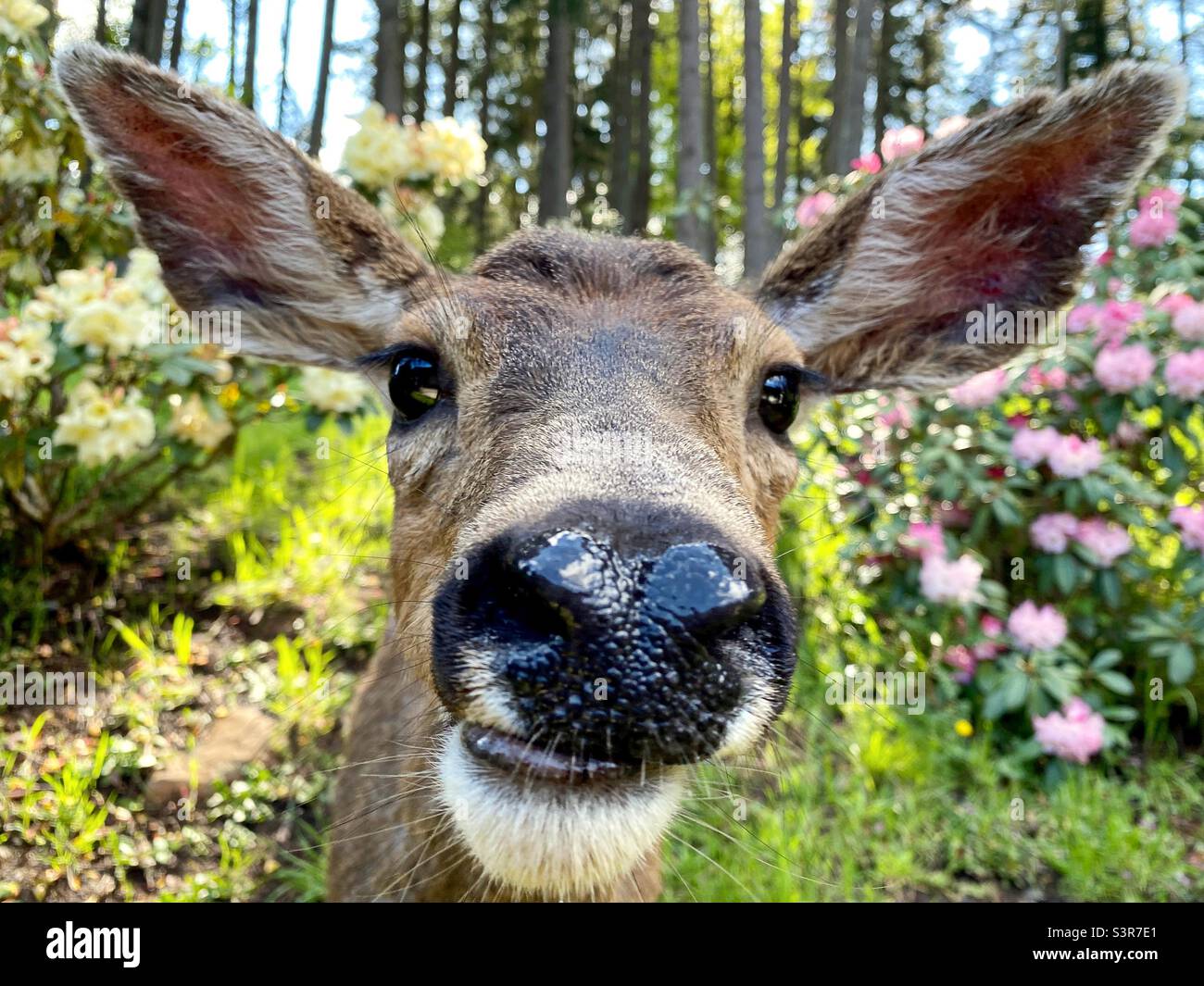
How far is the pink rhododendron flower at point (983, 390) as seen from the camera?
4.50m

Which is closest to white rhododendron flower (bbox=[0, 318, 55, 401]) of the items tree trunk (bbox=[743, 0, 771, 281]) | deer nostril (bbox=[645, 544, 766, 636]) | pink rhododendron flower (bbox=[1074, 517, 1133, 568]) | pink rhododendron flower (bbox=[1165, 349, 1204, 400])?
deer nostril (bbox=[645, 544, 766, 636])

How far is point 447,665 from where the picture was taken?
1747 millimetres

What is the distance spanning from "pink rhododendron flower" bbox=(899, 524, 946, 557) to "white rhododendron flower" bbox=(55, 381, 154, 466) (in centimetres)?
385

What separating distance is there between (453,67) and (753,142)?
13.3 meters

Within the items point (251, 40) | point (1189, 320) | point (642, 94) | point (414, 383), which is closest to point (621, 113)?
point (642, 94)

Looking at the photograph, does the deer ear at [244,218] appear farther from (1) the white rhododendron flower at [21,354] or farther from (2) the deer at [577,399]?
(1) the white rhododendron flower at [21,354]

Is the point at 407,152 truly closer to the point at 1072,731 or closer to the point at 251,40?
the point at 1072,731

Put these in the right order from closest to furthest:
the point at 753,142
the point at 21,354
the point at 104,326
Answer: the point at 21,354 → the point at 104,326 → the point at 753,142

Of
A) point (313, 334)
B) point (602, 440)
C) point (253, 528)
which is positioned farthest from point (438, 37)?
point (602, 440)

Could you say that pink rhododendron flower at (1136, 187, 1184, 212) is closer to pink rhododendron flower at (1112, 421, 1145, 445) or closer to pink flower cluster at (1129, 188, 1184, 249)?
pink flower cluster at (1129, 188, 1184, 249)

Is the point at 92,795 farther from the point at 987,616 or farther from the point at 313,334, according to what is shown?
the point at 987,616

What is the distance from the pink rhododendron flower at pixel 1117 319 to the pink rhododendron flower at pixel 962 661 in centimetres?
172

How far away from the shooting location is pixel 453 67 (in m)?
21.0

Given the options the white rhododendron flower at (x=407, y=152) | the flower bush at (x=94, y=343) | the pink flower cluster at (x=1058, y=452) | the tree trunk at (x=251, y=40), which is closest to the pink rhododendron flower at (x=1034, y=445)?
the pink flower cluster at (x=1058, y=452)
